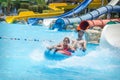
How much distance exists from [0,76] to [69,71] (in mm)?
851

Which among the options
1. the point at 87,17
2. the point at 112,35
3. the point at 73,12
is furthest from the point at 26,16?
the point at 112,35

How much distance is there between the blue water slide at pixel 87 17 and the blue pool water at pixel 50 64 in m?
1.85

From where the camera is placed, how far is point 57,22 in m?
7.33

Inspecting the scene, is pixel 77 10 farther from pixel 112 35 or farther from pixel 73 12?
pixel 112 35

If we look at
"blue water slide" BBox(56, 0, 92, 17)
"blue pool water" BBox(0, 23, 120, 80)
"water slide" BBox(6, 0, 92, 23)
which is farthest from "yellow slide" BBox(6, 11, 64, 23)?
"blue pool water" BBox(0, 23, 120, 80)

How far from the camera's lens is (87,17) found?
25.3 feet

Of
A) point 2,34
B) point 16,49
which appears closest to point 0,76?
point 16,49

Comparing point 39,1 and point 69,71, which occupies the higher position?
point 39,1

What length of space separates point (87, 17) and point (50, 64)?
11.6ft

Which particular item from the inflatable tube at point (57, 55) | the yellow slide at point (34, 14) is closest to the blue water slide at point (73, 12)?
the yellow slide at point (34, 14)

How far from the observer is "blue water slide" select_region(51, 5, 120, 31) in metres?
7.21

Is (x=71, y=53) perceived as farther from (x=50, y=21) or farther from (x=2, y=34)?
(x=50, y=21)

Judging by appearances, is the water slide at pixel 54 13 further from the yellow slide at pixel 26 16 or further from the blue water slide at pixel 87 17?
the blue water slide at pixel 87 17

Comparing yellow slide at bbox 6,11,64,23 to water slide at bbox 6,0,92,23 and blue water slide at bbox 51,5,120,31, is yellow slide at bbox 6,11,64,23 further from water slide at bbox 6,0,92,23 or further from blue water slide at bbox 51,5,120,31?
blue water slide at bbox 51,5,120,31
